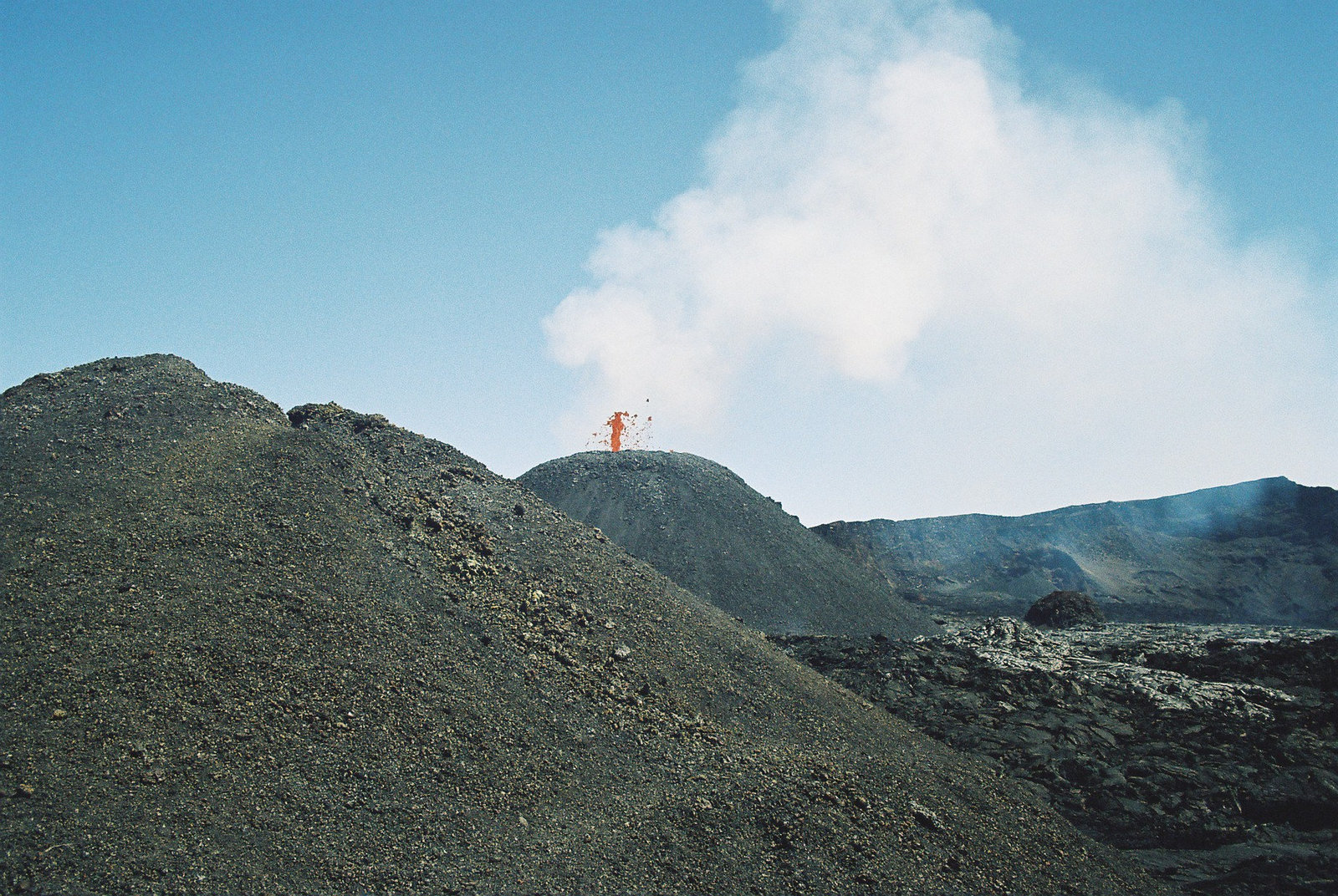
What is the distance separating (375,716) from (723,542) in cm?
1863

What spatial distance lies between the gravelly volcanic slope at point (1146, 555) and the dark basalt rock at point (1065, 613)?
4.04 metres

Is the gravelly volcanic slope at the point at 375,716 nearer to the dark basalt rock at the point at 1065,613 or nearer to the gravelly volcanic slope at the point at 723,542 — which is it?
the gravelly volcanic slope at the point at 723,542

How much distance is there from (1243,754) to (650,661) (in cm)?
1011

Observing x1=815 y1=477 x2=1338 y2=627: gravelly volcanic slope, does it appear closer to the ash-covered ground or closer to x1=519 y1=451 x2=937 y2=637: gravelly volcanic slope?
x1=519 y1=451 x2=937 y2=637: gravelly volcanic slope

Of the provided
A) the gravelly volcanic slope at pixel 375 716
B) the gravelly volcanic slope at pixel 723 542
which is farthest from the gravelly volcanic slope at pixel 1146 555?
the gravelly volcanic slope at pixel 375 716

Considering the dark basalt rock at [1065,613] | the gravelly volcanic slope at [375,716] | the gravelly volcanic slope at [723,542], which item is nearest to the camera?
the gravelly volcanic slope at [375,716]

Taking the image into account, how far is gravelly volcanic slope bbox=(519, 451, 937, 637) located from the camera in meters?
23.9

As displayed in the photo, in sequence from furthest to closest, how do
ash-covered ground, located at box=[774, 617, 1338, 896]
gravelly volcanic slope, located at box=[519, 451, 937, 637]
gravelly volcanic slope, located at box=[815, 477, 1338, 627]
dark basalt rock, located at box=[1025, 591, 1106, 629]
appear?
1. gravelly volcanic slope, located at box=[815, 477, 1338, 627]
2. dark basalt rock, located at box=[1025, 591, 1106, 629]
3. gravelly volcanic slope, located at box=[519, 451, 937, 637]
4. ash-covered ground, located at box=[774, 617, 1338, 896]

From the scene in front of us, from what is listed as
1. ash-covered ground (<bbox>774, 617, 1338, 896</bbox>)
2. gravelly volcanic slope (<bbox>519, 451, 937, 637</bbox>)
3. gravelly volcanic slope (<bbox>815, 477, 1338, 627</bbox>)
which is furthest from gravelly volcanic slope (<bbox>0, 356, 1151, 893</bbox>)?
gravelly volcanic slope (<bbox>815, 477, 1338, 627</bbox>)

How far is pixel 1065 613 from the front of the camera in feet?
103

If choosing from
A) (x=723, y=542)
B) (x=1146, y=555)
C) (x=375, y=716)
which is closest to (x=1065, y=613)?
(x=723, y=542)

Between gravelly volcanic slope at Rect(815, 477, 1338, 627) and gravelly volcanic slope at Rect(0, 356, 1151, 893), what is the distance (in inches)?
1190

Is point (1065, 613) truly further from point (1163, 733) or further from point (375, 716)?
point (375, 716)

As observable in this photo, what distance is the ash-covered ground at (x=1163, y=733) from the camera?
991 centimetres
